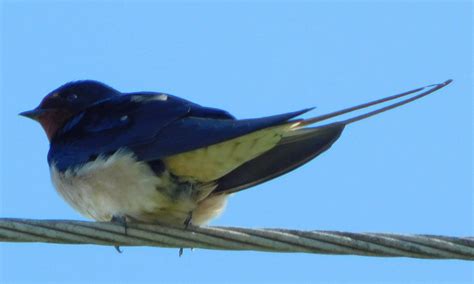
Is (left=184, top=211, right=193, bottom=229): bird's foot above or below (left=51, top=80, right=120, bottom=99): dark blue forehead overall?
below

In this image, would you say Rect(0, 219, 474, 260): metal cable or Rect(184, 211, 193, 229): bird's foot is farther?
Rect(184, 211, 193, 229): bird's foot

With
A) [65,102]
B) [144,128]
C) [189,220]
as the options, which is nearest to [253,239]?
[189,220]

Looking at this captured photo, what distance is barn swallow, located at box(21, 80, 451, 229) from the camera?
4953 mm

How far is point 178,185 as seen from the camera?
5094mm

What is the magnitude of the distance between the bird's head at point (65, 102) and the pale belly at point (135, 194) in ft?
3.08

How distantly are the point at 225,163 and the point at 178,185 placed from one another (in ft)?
0.73

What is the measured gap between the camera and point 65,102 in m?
6.19

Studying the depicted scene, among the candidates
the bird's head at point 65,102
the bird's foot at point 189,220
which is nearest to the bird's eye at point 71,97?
the bird's head at point 65,102

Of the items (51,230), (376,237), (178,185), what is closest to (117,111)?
(178,185)

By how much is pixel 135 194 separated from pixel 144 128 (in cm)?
36

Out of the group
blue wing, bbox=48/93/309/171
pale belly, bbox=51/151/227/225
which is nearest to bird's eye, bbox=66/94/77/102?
blue wing, bbox=48/93/309/171

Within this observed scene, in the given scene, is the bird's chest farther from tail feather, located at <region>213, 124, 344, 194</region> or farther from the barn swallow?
tail feather, located at <region>213, 124, 344, 194</region>

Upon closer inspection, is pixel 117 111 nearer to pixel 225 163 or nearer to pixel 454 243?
pixel 225 163

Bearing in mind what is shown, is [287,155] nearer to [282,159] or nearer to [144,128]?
[282,159]
